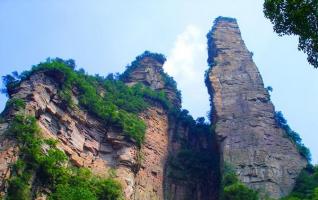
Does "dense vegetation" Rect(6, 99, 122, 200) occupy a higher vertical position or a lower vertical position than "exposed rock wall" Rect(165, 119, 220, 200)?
lower

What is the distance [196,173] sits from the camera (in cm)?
3984

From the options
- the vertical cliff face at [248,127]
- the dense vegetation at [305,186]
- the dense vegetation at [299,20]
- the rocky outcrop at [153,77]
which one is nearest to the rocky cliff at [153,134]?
the vertical cliff face at [248,127]

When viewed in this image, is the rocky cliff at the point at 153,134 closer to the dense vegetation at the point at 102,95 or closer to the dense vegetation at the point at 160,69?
the dense vegetation at the point at 102,95

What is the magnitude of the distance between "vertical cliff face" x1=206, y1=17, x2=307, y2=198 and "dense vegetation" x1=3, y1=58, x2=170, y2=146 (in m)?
6.00

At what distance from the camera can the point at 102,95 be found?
133ft

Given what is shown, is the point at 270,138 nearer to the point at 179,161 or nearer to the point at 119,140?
the point at 179,161

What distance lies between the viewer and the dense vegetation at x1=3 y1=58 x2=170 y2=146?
35156mm

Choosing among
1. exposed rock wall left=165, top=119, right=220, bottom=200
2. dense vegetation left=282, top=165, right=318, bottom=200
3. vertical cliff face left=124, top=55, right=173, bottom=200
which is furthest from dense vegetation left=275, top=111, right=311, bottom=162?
vertical cliff face left=124, top=55, right=173, bottom=200

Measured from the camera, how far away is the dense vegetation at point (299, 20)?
11.6m

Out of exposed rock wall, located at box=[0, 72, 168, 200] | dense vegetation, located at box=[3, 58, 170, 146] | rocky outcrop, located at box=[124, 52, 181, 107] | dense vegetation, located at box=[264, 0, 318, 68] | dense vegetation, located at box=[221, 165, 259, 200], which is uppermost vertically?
rocky outcrop, located at box=[124, 52, 181, 107]

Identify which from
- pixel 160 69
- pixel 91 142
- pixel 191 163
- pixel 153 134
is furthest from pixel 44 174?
pixel 160 69

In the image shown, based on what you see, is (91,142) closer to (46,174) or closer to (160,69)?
(46,174)

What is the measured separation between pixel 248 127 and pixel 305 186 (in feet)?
24.8

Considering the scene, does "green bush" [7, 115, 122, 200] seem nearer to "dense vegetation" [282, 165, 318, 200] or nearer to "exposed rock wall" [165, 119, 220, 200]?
"exposed rock wall" [165, 119, 220, 200]
